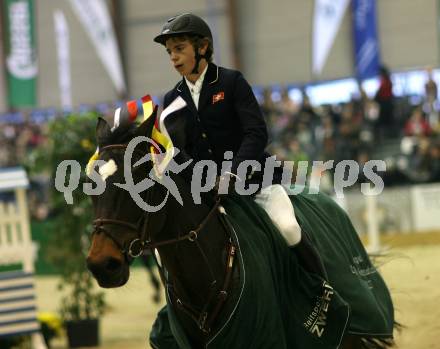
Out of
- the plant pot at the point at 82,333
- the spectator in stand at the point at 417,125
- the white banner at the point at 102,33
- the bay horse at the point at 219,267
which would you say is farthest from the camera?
the white banner at the point at 102,33

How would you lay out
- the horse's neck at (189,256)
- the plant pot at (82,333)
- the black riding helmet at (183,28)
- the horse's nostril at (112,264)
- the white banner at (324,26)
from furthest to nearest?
the white banner at (324,26) < the plant pot at (82,333) < the black riding helmet at (183,28) < the horse's neck at (189,256) < the horse's nostril at (112,264)

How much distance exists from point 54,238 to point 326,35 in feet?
40.8

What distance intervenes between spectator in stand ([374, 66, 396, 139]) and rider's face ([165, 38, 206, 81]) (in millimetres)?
11896

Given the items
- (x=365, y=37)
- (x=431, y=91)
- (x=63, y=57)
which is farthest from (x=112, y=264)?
(x=63, y=57)

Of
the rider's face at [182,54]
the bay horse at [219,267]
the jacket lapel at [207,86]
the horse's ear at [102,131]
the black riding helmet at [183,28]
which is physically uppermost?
the black riding helmet at [183,28]

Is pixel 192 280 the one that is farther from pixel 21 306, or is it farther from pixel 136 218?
pixel 21 306

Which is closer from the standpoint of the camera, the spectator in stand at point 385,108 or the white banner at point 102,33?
the spectator in stand at point 385,108

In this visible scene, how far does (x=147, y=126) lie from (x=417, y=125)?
39.7ft

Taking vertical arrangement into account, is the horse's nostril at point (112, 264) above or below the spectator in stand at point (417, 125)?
above

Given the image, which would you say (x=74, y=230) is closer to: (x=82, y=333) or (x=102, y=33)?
(x=82, y=333)

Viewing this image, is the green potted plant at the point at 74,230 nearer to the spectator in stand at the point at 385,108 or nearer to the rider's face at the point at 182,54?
the rider's face at the point at 182,54

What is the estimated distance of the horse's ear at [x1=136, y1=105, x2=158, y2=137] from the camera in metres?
4.07

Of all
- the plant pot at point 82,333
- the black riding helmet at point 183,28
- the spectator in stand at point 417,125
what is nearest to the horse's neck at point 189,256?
the black riding helmet at point 183,28

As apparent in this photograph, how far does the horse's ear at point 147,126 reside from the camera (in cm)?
407
